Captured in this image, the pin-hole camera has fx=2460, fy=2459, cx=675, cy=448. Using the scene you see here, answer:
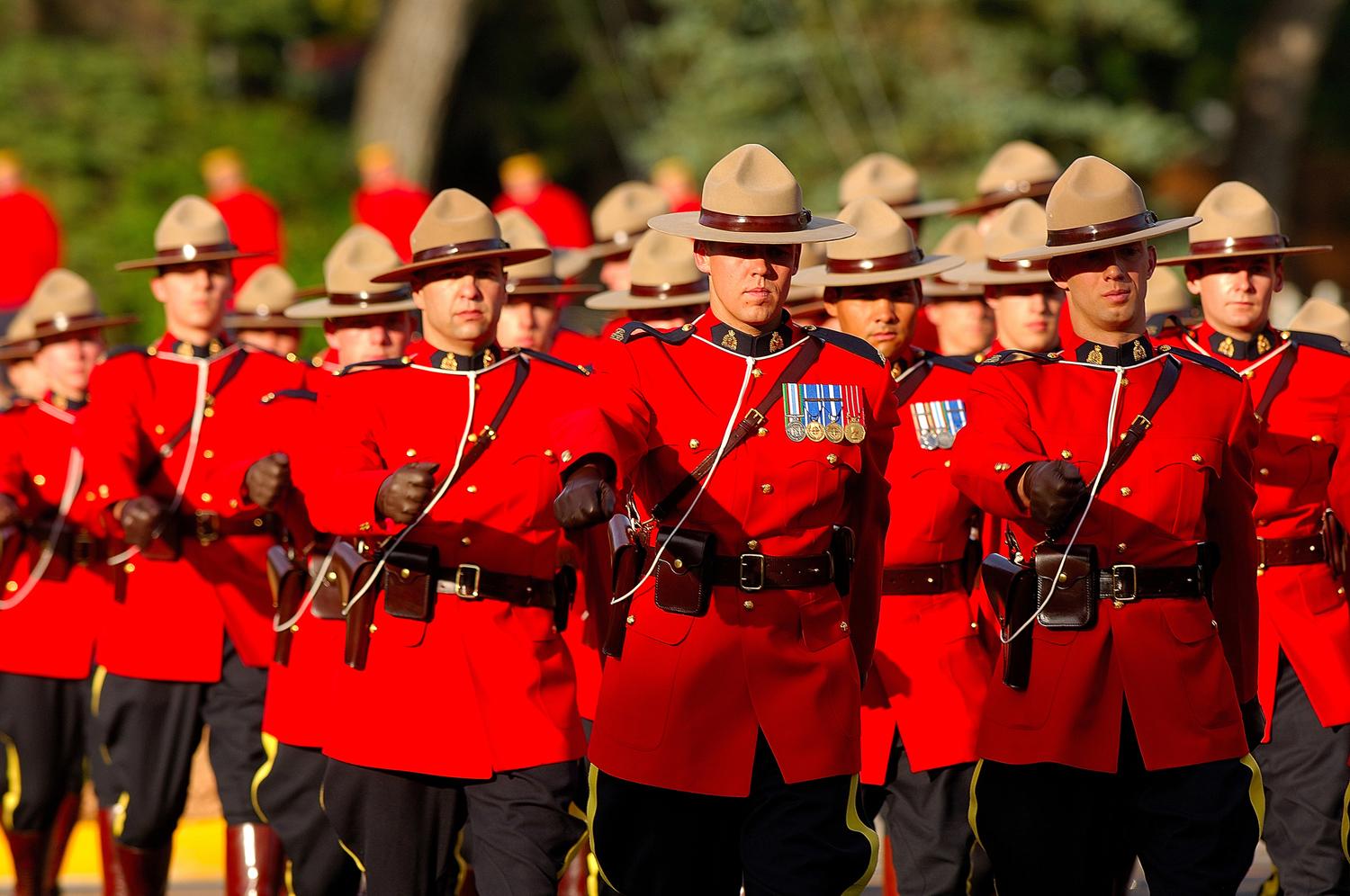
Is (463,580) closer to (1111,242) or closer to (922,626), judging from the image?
(922,626)

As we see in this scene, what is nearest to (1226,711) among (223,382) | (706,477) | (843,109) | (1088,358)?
(1088,358)

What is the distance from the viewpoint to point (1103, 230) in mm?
6414

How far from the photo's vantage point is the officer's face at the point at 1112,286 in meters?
6.43

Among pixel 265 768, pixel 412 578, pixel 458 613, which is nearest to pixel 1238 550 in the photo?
pixel 458 613

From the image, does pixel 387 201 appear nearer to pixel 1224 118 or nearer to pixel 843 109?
pixel 843 109

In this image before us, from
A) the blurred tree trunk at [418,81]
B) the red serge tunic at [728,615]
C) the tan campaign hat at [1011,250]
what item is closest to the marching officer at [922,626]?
the tan campaign hat at [1011,250]

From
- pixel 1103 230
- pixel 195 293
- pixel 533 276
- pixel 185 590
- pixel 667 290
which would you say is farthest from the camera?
pixel 533 276

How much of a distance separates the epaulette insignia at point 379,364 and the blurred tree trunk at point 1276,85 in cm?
1756

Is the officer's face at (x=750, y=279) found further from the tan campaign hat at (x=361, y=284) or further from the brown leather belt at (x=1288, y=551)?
the brown leather belt at (x=1288, y=551)

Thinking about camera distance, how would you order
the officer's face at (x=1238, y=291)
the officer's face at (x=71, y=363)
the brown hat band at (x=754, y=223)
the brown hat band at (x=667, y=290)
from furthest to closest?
the officer's face at (x=71, y=363) < the brown hat band at (x=667, y=290) < the officer's face at (x=1238, y=291) < the brown hat band at (x=754, y=223)

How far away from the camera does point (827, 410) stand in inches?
248

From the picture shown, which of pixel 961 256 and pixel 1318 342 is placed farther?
pixel 961 256

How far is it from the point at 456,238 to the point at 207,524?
2281 mm

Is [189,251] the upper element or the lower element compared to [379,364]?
upper
